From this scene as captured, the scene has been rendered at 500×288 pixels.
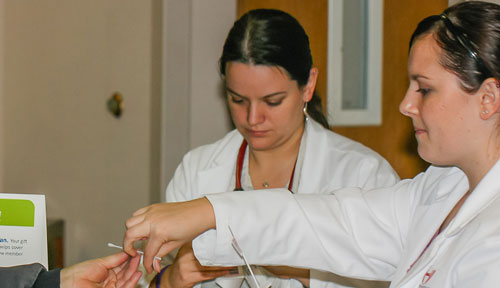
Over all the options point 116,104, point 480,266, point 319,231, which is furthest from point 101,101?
point 480,266

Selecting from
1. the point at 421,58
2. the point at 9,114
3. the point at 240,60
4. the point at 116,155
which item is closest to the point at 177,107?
→ the point at 116,155

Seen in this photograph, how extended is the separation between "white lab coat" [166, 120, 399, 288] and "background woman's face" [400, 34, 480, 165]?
1.90ft

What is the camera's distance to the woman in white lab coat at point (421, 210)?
109 cm

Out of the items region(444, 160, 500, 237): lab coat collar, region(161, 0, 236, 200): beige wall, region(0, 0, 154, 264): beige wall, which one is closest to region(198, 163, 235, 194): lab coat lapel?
region(444, 160, 500, 237): lab coat collar

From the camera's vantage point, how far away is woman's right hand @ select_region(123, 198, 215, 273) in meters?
1.18

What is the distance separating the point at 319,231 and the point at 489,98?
446 millimetres

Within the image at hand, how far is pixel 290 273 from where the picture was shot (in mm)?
1636

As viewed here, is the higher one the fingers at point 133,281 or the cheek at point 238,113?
the cheek at point 238,113

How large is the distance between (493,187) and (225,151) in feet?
3.36

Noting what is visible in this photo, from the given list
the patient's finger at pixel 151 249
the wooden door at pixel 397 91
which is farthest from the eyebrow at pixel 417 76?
the wooden door at pixel 397 91

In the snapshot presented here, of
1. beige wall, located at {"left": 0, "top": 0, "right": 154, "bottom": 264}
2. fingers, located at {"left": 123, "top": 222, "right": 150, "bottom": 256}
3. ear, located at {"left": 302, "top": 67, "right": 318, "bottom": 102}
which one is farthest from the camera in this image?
beige wall, located at {"left": 0, "top": 0, "right": 154, "bottom": 264}

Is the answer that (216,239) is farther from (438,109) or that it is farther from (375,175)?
(375,175)

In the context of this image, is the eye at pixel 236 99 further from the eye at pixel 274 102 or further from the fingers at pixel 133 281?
the fingers at pixel 133 281

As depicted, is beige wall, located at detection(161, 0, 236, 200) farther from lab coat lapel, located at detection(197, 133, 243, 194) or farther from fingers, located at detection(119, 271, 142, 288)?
fingers, located at detection(119, 271, 142, 288)
